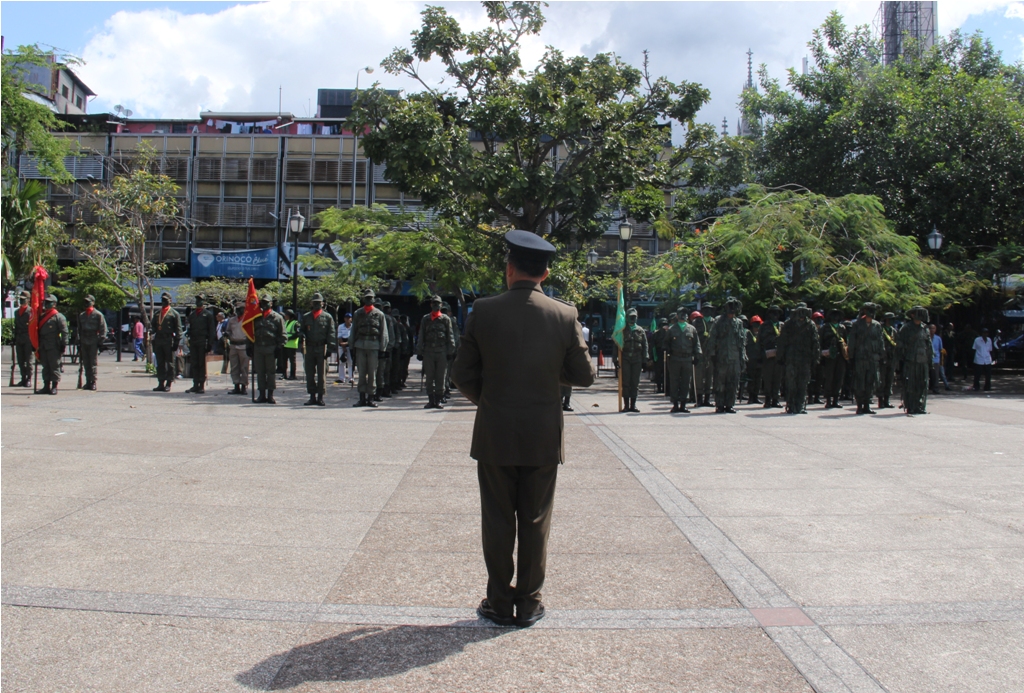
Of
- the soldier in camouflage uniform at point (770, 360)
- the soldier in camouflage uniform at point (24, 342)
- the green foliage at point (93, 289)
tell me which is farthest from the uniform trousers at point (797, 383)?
the green foliage at point (93, 289)

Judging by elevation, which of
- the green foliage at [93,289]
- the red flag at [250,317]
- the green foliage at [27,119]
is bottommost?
the red flag at [250,317]

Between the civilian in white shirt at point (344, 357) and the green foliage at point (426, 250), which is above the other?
the green foliage at point (426, 250)

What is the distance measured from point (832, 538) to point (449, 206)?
1495 centimetres

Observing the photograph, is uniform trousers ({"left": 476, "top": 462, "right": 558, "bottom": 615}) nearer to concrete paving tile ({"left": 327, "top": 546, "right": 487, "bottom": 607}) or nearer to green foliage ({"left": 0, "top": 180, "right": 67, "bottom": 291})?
concrete paving tile ({"left": 327, "top": 546, "right": 487, "bottom": 607})

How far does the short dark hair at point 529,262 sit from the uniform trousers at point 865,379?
12.9m

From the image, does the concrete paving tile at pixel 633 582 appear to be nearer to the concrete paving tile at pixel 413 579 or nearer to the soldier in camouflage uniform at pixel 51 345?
the concrete paving tile at pixel 413 579

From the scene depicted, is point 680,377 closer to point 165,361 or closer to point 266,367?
point 266,367

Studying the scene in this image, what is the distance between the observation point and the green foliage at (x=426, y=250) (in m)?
21.1

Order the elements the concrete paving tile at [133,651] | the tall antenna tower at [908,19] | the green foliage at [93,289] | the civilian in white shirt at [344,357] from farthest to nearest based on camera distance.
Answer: the tall antenna tower at [908,19], the green foliage at [93,289], the civilian in white shirt at [344,357], the concrete paving tile at [133,651]

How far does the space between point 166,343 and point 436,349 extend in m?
5.91

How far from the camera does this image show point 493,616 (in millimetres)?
4211

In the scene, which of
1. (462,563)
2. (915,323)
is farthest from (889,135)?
(462,563)

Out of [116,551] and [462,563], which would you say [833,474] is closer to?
[462,563]

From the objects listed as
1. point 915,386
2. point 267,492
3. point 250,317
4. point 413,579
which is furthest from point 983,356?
point 413,579
